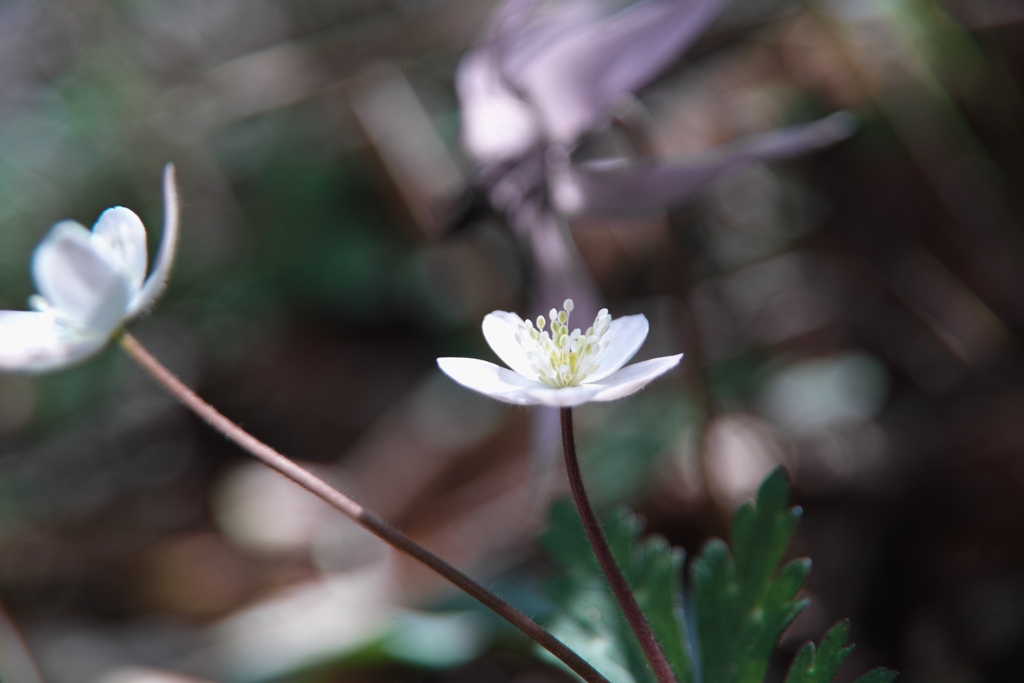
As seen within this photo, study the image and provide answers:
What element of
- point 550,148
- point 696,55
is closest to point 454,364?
point 550,148

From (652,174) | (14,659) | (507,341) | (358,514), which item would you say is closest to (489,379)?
(507,341)

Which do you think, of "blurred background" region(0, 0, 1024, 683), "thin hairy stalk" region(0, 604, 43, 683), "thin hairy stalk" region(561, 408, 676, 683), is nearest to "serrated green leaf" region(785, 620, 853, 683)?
"thin hairy stalk" region(561, 408, 676, 683)

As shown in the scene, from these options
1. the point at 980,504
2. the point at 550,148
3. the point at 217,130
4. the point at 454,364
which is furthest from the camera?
the point at 217,130

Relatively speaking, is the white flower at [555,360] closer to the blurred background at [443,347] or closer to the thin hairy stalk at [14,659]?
the blurred background at [443,347]

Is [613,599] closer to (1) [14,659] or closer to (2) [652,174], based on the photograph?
(2) [652,174]

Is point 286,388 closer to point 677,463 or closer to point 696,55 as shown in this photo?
point 677,463

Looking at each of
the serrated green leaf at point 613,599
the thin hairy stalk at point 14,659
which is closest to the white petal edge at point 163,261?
the serrated green leaf at point 613,599

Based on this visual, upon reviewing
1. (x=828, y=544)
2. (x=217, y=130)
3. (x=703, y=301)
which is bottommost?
(x=828, y=544)
